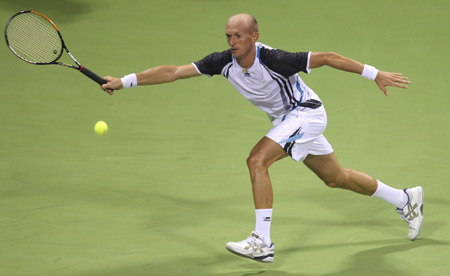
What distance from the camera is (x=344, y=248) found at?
6.07 meters

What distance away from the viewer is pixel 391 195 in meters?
6.33

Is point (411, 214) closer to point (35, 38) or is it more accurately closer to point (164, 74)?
point (164, 74)

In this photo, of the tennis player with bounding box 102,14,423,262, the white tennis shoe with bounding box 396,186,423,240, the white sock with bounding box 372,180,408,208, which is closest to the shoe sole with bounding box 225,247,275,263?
the tennis player with bounding box 102,14,423,262

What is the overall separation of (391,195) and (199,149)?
2.48 m

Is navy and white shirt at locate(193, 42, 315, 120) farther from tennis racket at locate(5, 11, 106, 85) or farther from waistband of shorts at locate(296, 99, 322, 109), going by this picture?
tennis racket at locate(5, 11, 106, 85)

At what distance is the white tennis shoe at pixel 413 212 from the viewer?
6.25 meters

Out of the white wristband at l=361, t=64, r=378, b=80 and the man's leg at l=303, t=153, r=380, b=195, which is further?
the man's leg at l=303, t=153, r=380, b=195

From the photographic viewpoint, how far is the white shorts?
5.79 m

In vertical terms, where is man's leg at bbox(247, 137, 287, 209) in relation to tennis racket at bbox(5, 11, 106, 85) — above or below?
below

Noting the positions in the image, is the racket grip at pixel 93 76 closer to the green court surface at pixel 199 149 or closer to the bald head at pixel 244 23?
the bald head at pixel 244 23

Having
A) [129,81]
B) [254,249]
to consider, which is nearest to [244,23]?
[129,81]

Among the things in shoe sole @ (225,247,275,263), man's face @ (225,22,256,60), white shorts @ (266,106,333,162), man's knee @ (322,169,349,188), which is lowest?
shoe sole @ (225,247,275,263)

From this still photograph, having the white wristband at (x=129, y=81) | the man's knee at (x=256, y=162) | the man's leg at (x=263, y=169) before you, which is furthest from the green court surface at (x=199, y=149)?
the white wristband at (x=129, y=81)

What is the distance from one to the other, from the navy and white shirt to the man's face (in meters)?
0.14
